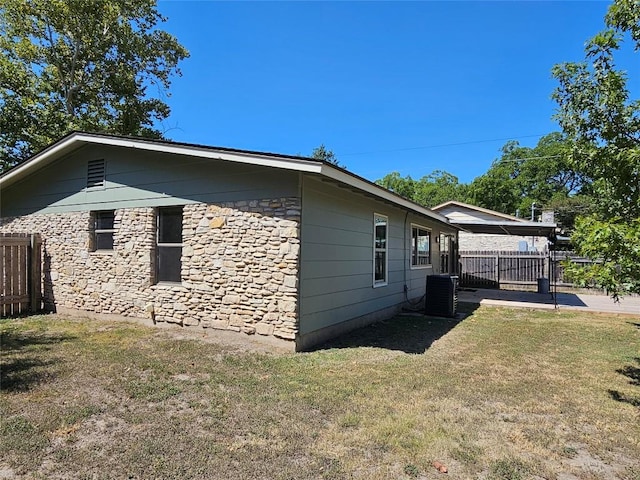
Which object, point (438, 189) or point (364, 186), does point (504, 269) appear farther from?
point (438, 189)

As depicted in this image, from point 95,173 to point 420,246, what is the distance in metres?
9.22

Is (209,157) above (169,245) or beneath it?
above

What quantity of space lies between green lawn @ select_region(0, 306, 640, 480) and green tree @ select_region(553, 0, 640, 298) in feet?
4.82

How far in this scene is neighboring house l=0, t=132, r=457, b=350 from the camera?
6180 millimetres

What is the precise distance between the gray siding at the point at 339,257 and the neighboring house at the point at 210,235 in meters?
0.03

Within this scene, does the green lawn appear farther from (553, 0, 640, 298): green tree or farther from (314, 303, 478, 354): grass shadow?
(553, 0, 640, 298): green tree

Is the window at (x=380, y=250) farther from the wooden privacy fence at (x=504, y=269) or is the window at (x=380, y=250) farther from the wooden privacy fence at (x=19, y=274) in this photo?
the wooden privacy fence at (x=504, y=269)

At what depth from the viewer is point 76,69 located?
18.1 meters

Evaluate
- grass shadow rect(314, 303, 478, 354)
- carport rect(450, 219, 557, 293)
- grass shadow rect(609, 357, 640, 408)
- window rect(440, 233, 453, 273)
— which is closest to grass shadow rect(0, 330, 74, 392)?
grass shadow rect(314, 303, 478, 354)

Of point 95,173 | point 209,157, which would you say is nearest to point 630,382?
point 209,157

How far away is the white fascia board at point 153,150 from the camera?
5.64 metres

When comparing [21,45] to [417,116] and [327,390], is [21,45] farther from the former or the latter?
[417,116]

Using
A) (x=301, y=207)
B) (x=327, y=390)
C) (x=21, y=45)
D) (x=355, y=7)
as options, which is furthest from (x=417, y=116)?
(x=327, y=390)

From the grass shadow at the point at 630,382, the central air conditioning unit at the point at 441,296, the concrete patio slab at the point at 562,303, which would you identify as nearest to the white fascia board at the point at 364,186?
the central air conditioning unit at the point at 441,296
